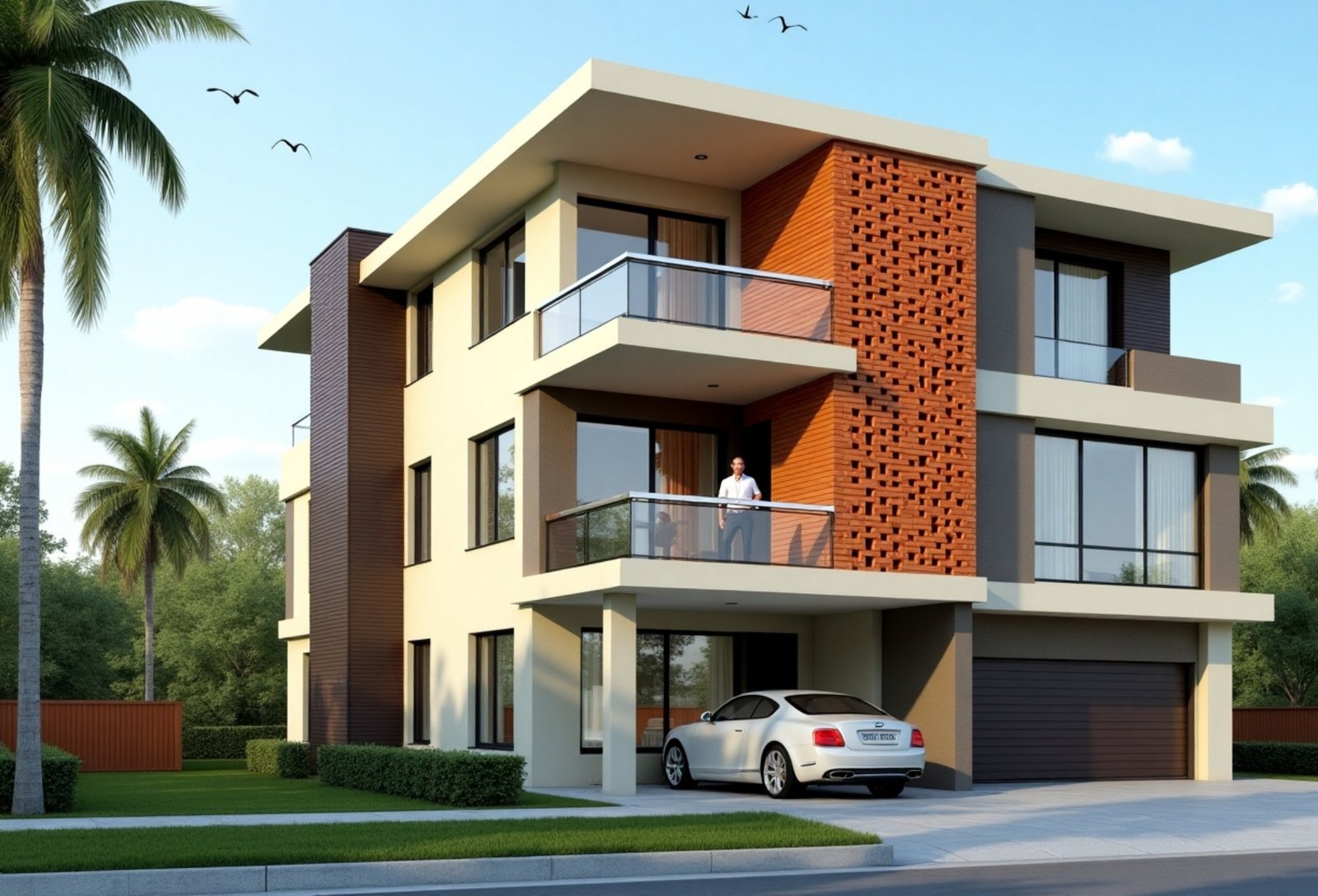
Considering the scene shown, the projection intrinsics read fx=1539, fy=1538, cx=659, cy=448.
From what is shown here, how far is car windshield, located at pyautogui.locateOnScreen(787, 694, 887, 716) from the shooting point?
64.7ft

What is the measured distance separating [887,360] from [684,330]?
335 cm

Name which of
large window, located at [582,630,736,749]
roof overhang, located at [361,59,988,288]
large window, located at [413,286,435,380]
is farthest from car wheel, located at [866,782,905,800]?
large window, located at [413,286,435,380]

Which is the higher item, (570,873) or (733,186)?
(733,186)

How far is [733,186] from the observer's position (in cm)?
2403

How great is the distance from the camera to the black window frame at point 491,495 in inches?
949

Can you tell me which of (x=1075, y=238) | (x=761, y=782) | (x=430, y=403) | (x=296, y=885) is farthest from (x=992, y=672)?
(x=296, y=885)

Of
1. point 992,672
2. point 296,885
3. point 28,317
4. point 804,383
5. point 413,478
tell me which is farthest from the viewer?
point 413,478

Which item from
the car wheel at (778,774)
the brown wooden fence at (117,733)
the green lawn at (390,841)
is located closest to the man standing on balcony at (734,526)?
the car wheel at (778,774)

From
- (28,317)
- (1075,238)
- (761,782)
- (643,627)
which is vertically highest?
(1075,238)

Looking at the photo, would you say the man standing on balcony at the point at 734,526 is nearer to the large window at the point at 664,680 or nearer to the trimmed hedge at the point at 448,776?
the large window at the point at 664,680

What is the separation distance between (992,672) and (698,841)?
1168 cm

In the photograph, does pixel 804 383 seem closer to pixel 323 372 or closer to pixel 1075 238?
pixel 1075 238

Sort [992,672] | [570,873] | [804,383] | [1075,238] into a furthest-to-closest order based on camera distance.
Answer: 1. [1075,238]
2. [992,672]
3. [804,383]
4. [570,873]

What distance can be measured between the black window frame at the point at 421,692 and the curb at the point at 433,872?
14.9 m
